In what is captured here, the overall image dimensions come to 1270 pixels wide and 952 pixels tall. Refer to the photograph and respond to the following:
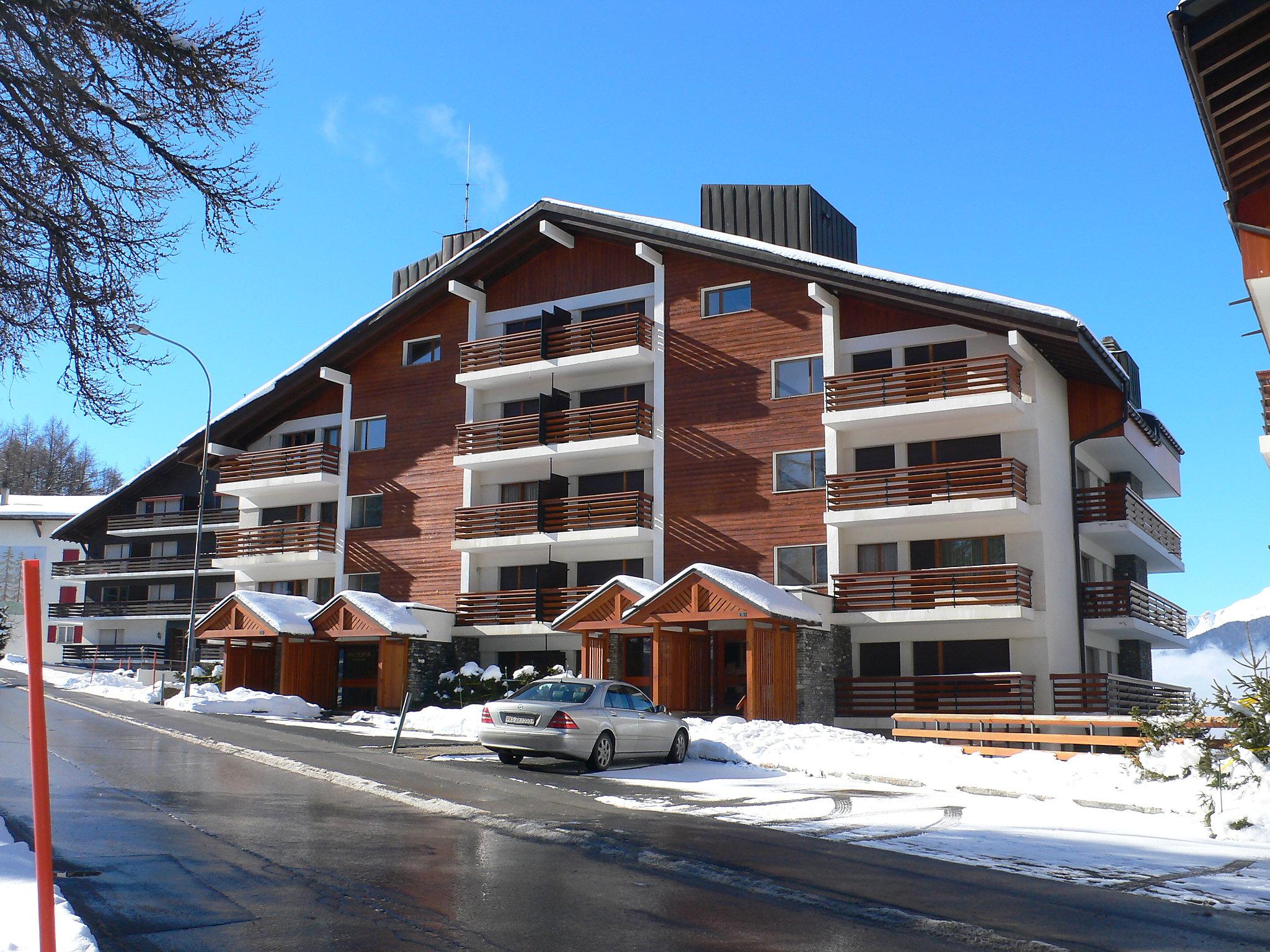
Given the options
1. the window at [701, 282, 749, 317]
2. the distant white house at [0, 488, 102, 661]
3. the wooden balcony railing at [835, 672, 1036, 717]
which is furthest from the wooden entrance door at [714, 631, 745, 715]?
the distant white house at [0, 488, 102, 661]

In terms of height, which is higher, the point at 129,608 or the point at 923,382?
the point at 923,382

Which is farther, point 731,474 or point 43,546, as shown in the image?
point 43,546

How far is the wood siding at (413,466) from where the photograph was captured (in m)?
36.8

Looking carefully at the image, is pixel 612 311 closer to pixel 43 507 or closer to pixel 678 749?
pixel 678 749

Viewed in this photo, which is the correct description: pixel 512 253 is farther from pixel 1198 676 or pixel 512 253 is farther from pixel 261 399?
pixel 1198 676

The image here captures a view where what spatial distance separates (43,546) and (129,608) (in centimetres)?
1712

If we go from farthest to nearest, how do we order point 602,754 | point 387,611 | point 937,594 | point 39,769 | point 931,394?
1. point 387,611
2. point 931,394
3. point 937,594
4. point 602,754
5. point 39,769

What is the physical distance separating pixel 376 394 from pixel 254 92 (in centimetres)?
2788

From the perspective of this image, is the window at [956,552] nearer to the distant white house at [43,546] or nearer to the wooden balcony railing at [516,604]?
the wooden balcony railing at [516,604]

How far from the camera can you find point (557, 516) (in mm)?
34219

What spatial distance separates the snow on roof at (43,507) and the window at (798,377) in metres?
48.8

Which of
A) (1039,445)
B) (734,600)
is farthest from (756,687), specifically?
(1039,445)

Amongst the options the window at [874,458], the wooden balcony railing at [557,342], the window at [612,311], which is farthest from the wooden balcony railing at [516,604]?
the window at [874,458]

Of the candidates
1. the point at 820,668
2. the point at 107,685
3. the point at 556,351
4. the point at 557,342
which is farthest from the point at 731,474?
the point at 107,685
